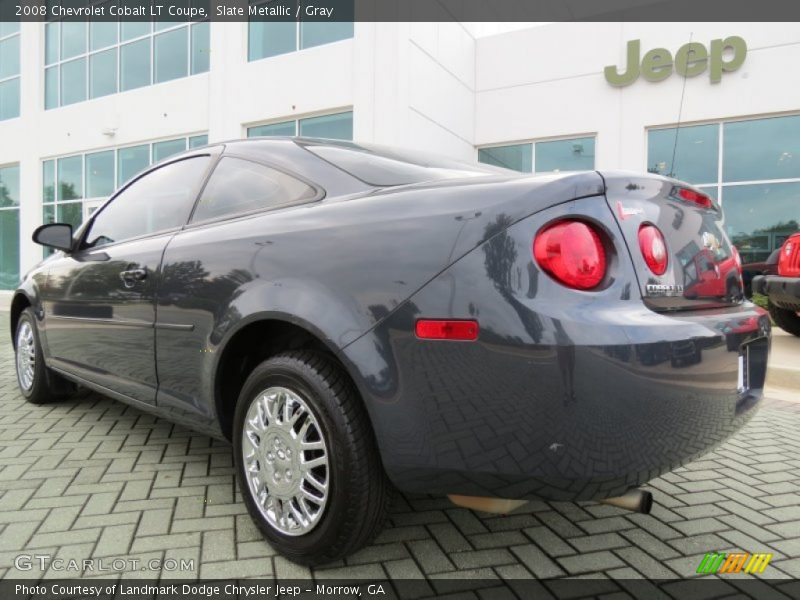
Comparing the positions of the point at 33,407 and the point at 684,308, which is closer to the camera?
the point at 684,308

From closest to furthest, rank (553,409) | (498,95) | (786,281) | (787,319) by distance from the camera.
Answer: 1. (553,409)
2. (786,281)
3. (787,319)
4. (498,95)

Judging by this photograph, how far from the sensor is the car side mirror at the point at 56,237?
349cm

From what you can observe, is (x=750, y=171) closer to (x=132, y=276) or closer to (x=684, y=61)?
(x=684, y=61)

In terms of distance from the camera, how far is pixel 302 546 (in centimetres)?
197

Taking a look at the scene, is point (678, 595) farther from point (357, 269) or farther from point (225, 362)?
point (225, 362)

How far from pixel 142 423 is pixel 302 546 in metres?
2.19

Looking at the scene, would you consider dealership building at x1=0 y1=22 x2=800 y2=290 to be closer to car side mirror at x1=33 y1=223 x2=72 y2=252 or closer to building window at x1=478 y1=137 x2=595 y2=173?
building window at x1=478 y1=137 x2=595 y2=173

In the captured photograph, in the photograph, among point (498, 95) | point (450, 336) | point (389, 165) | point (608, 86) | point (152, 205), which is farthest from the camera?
point (498, 95)

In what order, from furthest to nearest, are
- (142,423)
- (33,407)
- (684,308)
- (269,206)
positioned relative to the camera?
(33,407)
(142,423)
(269,206)
(684,308)

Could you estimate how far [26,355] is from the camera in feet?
13.9

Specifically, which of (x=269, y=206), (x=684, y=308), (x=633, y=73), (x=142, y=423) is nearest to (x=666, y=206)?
(x=684, y=308)

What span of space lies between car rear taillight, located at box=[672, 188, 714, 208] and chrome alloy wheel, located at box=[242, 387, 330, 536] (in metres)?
1.42

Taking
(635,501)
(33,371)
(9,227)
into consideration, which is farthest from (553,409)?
(9,227)

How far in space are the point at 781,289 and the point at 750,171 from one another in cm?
632
